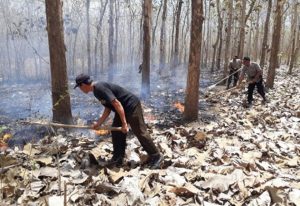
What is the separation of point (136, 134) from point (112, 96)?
0.81m

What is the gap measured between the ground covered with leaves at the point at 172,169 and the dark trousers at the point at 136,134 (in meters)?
0.25

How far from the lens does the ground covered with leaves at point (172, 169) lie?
164 inches

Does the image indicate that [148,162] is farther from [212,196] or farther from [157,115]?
[157,115]

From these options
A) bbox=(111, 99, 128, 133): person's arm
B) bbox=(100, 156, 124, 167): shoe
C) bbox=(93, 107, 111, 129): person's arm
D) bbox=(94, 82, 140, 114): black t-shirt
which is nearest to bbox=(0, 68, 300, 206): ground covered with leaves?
bbox=(100, 156, 124, 167): shoe

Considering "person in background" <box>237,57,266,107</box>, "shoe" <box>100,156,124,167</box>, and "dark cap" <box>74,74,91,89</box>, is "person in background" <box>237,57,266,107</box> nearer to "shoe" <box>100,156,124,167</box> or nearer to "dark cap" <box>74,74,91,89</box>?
Result: "shoe" <box>100,156,124,167</box>

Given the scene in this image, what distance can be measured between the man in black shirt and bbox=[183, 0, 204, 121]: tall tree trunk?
322cm

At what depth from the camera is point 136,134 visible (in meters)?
5.26

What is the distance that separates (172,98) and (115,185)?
8.65 metres

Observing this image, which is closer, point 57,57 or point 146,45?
point 57,57

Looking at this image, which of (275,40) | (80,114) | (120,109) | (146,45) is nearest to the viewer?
(120,109)

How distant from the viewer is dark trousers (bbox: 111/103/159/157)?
17.0 feet

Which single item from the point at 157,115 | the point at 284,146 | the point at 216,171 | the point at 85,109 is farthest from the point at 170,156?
the point at 85,109

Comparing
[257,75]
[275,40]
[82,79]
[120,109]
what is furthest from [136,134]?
[275,40]

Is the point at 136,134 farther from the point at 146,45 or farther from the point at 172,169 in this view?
the point at 146,45
